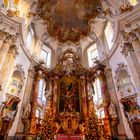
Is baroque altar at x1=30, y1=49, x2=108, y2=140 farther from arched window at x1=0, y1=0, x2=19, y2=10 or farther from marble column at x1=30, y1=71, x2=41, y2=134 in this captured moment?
arched window at x1=0, y1=0, x2=19, y2=10

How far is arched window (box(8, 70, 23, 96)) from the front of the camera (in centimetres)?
1188

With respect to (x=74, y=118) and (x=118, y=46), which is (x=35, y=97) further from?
(x=118, y=46)

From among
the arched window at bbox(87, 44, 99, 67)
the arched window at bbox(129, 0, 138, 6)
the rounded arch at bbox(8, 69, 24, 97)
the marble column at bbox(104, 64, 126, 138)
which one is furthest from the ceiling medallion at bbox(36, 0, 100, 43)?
the rounded arch at bbox(8, 69, 24, 97)

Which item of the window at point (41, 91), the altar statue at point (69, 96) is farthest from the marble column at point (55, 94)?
the window at point (41, 91)

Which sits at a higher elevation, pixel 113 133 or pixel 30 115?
pixel 30 115

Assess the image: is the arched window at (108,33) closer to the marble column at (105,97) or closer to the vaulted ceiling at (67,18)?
the vaulted ceiling at (67,18)

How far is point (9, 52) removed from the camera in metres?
11.4

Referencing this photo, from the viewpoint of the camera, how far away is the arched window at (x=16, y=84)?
11.9m

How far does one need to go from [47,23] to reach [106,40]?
23.1 feet

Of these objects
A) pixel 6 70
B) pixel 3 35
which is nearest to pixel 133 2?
pixel 3 35

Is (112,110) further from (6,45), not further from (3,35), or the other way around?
(3,35)

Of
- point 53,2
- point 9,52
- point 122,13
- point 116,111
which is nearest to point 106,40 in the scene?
point 122,13

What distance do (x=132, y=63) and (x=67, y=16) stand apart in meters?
10.4

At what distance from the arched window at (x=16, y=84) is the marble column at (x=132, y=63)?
29.3 ft
